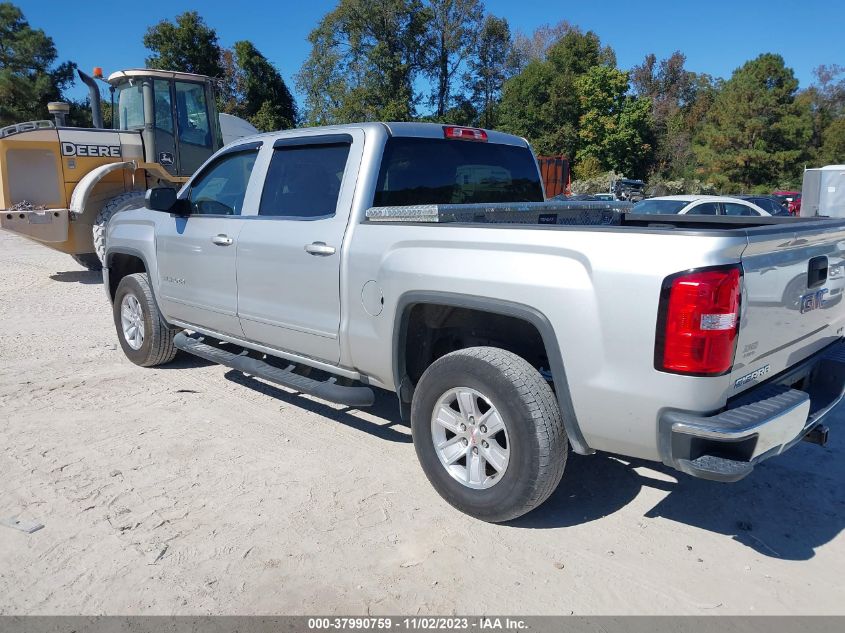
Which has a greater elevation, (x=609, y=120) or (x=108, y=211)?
(x=609, y=120)

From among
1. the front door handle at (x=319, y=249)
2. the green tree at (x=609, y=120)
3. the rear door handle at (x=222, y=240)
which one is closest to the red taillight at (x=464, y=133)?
the front door handle at (x=319, y=249)

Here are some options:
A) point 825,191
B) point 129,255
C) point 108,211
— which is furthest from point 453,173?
point 825,191

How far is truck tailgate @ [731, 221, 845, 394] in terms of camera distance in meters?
2.79

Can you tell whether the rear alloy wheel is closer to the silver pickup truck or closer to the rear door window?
the silver pickup truck

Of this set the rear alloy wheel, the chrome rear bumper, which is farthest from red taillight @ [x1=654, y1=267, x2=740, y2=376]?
the rear alloy wheel

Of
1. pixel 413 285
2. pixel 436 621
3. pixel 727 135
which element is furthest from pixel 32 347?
pixel 727 135

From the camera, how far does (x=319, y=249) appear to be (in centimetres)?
405

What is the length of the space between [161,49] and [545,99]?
2445 centimetres

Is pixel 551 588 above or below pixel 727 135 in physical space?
below

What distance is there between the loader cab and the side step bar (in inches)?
266

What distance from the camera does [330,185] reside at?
14.0 feet

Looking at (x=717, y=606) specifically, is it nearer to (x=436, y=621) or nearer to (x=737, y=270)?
(x=436, y=621)

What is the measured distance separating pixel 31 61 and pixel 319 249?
44972 millimetres

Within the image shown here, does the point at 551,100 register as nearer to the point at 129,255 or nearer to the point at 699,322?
the point at 129,255
